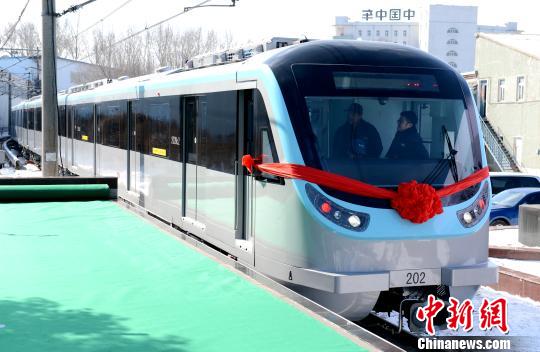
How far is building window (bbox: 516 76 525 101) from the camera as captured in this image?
139ft

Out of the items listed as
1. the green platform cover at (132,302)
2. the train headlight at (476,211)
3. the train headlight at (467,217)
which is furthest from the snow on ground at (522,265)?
the green platform cover at (132,302)

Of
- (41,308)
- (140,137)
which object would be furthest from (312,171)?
(140,137)

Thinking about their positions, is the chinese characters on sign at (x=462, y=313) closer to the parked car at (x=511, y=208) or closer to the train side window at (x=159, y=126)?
the train side window at (x=159, y=126)

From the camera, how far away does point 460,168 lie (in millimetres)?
8836

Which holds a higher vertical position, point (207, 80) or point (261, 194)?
point (207, 80)

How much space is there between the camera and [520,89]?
42875 millimetres

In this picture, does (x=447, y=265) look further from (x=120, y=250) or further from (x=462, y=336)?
(x=120, y=250)

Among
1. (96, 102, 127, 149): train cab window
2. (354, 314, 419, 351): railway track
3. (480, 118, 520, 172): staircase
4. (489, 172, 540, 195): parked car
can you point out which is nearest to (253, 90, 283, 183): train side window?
(354, 314, 419, 351): railway track

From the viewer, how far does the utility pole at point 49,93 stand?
18.3 metres

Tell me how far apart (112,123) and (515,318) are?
36.9 ft

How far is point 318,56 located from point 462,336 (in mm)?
3736

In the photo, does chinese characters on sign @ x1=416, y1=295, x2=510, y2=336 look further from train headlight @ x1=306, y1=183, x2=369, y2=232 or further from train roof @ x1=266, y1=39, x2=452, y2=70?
train roof @ x1=266, y1=39, x2=452, y2=70

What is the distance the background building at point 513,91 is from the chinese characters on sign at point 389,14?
127 metres

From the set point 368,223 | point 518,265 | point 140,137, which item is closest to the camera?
point 368,223
